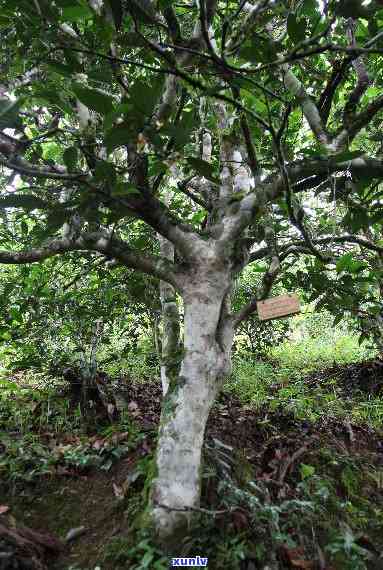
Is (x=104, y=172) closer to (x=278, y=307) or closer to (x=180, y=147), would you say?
(x=180, y=147)

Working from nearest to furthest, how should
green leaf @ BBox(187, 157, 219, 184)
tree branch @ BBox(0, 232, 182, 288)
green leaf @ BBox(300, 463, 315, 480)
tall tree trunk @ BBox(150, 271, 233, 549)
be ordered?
green leaf @ BBox(187, 157, 219, 184), tall tree trunk @ BBox(150, 271, 233, 549), tree branch @ BBox(0, 232, 182, 288), green leaf @ BBox(300, 463, 315, 480)

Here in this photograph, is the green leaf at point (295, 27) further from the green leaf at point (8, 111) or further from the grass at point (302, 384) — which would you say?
the grass at point (302, 384)

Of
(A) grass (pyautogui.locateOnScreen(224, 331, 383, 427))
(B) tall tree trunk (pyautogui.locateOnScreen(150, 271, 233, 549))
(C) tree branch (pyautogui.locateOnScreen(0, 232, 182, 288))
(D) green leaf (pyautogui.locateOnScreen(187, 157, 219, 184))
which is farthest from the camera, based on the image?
(A) grass (pyautogui.locateOnScreen(224, 331, 383, 427))

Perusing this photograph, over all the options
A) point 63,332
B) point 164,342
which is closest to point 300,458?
point 164,342

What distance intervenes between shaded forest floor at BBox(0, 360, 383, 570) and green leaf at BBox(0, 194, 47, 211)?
4.13ft

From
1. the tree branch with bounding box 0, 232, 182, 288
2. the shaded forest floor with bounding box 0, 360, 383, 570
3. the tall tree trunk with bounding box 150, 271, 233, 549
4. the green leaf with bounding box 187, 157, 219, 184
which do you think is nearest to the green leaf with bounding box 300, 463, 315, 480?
the shaded forest floor with bounding box 0, 360, 383, 570

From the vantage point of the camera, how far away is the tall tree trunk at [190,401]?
1501 mm

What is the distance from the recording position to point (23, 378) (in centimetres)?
480

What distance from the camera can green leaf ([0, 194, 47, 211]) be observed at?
1.03 meters

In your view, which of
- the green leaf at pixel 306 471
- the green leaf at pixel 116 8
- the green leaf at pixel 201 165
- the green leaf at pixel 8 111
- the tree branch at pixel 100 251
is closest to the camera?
the green leaf at pixel 8 111

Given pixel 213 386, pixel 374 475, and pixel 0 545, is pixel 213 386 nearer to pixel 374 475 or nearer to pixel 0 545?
pixel 0 545

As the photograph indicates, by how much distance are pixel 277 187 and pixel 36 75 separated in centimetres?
137

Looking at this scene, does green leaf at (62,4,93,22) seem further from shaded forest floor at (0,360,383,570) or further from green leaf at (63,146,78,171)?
shaded forest floor at (0,360,383,570)

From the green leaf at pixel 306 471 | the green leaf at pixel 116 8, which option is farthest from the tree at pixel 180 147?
the green leaf at pixel 306 471
